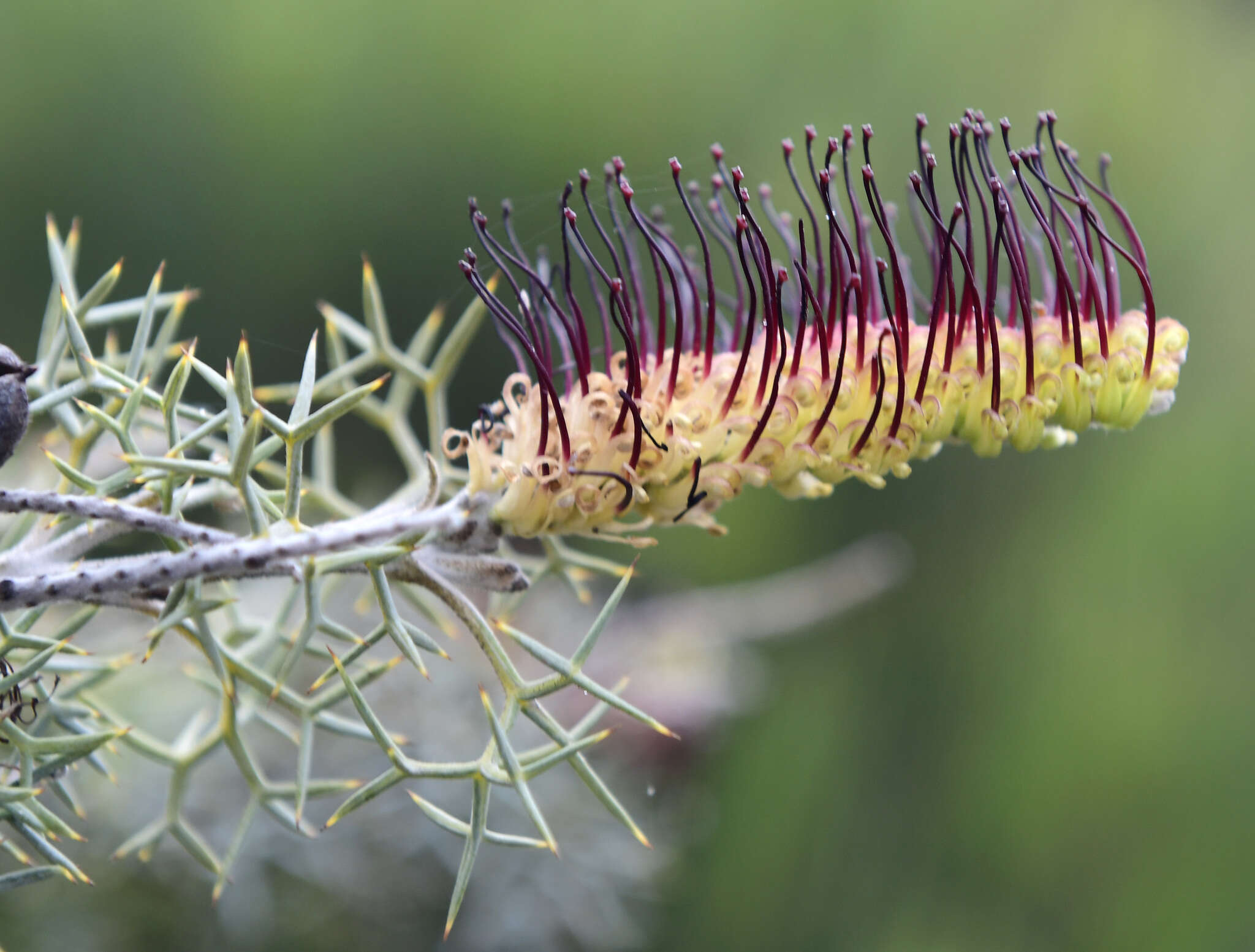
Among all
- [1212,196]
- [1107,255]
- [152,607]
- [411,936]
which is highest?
[1212,196]

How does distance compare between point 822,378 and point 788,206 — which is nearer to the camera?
point 822,378

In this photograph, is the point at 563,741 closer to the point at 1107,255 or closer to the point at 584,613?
the point at 1107,255

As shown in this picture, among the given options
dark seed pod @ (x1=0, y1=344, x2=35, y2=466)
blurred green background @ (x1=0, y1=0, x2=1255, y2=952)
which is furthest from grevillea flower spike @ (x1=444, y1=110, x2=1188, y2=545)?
blurred green background @ (x1=0, y1=0, x2=1255, y2=952)

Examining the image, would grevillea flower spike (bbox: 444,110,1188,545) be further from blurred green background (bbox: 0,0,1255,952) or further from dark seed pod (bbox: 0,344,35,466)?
blurred green background (bbox: 0,0,1255,952)

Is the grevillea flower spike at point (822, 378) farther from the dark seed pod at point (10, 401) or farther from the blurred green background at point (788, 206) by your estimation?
the blurred green background at point (788, 206)

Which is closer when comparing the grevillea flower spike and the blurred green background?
the grevillea flower spike

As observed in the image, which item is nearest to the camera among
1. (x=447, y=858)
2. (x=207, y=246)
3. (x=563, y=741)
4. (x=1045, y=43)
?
(x=563, y=741)

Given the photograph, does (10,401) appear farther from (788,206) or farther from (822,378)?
(788,206)

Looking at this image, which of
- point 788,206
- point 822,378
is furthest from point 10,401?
point 788,206

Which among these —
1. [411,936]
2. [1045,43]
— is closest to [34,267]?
[411,936]
